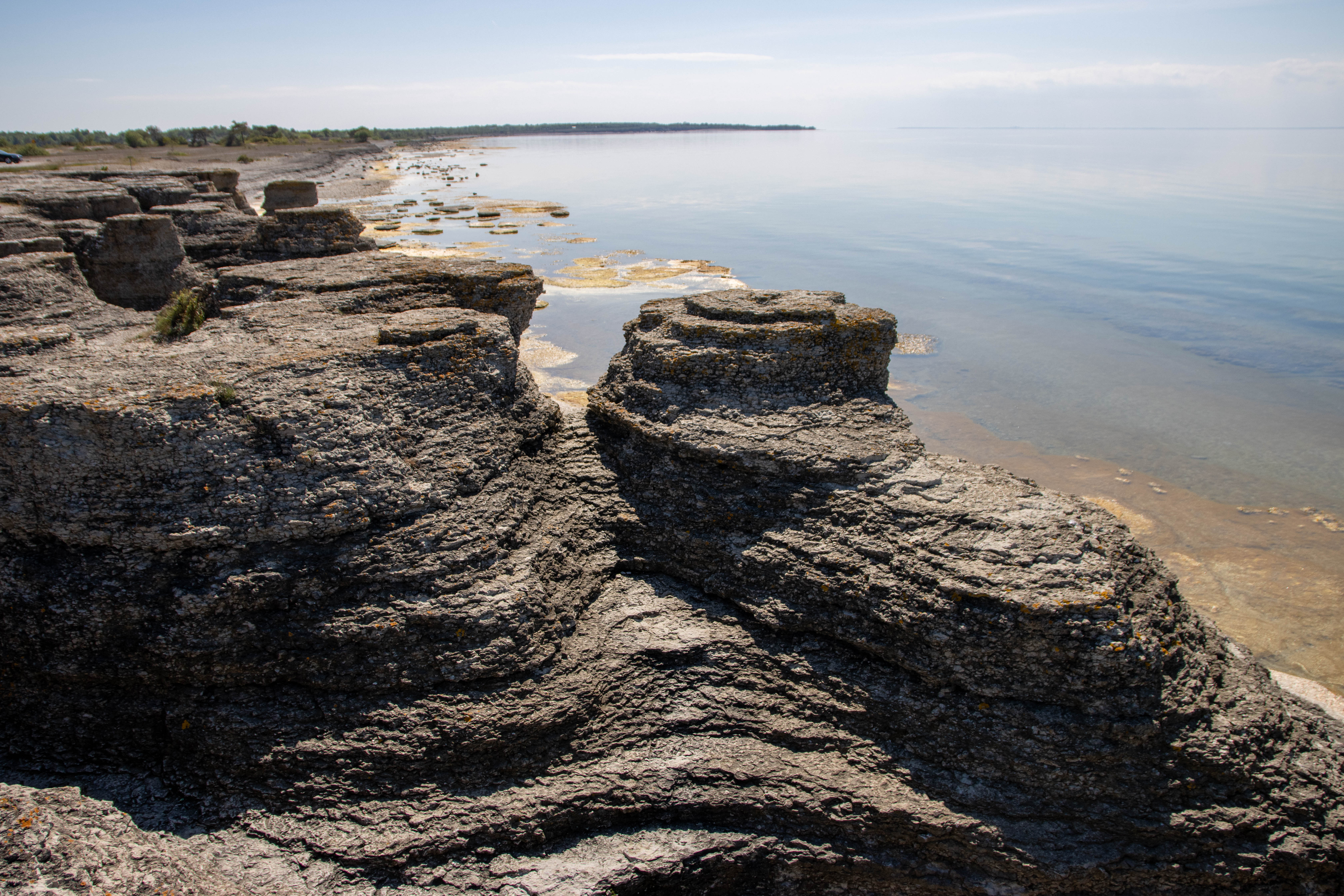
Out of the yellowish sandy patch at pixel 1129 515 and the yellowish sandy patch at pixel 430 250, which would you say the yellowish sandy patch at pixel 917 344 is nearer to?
the yellowish sandy patch at pixel 1129 515

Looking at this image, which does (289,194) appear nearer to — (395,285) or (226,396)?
(395,285)

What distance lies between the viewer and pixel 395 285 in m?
8.23

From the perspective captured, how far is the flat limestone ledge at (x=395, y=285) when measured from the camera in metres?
8.09

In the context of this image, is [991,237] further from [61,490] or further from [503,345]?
[61,490]

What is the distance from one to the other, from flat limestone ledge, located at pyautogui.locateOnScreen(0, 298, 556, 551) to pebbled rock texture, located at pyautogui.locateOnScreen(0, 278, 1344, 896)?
0.09 feet

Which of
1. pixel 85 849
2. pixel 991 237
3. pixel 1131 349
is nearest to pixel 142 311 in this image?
pixel 85 849

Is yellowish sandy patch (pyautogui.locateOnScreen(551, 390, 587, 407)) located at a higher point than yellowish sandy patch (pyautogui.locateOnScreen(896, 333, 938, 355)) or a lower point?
lower

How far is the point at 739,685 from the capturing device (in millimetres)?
6473

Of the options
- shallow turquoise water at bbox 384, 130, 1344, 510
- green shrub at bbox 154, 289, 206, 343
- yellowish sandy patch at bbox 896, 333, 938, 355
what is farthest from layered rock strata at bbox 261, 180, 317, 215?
yellowish sandy patch at bbox 896, 333, 938, 355

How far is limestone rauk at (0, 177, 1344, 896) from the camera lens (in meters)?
5.47

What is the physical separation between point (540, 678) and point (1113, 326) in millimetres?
33378

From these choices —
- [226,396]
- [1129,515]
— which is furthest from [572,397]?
[226,396]

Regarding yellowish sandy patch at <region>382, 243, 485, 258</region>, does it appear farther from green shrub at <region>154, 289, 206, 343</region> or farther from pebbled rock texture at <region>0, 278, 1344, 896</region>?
pebbled rock texture at <region>0, 278, 1344, 896</region>

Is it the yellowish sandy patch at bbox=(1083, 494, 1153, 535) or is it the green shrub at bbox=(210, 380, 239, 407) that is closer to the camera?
the green shrub at bbox=(210, 380, 239, 407)
